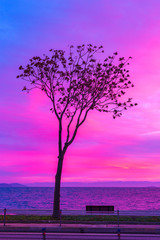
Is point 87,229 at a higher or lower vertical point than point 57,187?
lower

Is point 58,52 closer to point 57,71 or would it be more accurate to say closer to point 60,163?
point 57,71

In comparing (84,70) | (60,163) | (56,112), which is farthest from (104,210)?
(84,70)

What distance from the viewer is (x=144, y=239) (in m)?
18.5

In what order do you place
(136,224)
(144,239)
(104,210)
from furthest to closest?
(104,210)
(136,224)
(144,239)

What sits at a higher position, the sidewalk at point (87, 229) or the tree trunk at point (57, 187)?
the tree trunk at point (57, 187)

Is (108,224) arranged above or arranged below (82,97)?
below

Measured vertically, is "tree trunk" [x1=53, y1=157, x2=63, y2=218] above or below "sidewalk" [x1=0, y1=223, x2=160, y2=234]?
above

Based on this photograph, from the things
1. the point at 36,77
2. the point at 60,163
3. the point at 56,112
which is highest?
the point at 36,77

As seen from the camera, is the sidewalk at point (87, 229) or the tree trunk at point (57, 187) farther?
the tree trunk at point (57, 187)

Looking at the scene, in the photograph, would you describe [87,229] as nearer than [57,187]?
Yes

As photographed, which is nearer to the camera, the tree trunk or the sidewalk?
the sidewalk

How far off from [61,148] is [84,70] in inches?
252

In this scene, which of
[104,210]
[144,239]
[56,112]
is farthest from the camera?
[56,112]

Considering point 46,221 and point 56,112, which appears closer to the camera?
point 46,221
